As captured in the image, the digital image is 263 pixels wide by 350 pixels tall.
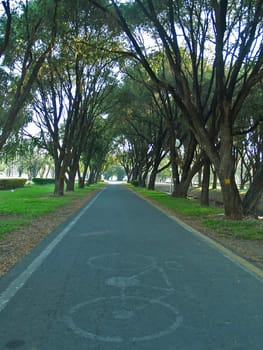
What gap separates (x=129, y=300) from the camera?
5199mm

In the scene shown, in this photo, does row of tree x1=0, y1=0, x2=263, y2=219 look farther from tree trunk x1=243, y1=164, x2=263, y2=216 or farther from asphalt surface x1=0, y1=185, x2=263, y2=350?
asphalt surface x1=0, y1=185, x2=263, y2=350

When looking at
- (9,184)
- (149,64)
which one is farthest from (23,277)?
(9,184)

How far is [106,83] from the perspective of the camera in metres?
32.4

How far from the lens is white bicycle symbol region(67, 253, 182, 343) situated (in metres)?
4.13

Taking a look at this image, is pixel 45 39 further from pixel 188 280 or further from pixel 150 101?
pixel 150 101

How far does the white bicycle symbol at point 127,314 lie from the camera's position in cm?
413

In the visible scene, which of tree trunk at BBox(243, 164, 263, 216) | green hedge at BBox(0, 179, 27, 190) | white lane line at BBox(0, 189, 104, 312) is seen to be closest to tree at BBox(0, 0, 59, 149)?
white lane line at BBox(0, 189, 104, 312)

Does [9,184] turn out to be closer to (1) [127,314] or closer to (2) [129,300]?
(2) [129,300]

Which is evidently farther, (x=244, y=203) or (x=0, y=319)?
(x=244, y=203)

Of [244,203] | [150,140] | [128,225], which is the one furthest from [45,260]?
[150,140]

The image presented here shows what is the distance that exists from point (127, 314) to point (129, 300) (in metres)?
0.54

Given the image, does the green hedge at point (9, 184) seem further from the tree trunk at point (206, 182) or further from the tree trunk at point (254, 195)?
the tree trunk at point (254, 195)

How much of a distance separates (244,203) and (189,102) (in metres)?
4.58

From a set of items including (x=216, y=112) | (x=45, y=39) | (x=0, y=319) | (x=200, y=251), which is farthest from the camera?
(x=216, y=112)
